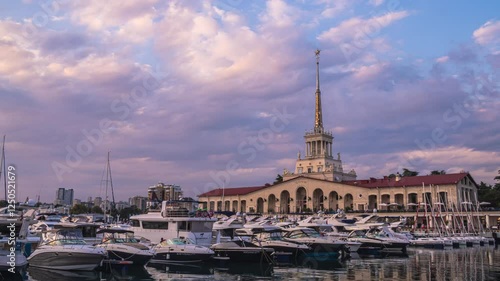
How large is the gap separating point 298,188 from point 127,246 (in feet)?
246

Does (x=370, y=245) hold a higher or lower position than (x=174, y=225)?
lower

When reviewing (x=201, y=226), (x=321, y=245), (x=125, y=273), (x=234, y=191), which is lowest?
(x=125, y=273)

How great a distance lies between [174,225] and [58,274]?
34.5ft

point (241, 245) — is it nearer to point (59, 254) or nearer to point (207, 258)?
point (207, 258)

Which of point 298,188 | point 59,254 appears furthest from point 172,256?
point 298,188

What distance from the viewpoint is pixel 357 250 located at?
45406mm

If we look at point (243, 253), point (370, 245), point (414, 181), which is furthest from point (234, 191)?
point (243, 253)

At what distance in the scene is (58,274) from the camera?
89.1 feet

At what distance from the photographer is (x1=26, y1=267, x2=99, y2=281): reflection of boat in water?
26.0 m

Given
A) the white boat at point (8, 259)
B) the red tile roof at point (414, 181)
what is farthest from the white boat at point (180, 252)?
the red tile roof at point (414, 181)

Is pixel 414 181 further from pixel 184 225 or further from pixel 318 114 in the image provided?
pixel 184 225

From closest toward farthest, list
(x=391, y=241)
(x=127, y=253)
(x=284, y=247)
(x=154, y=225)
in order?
(x=127, y=253) < (x=284, y=247) < (x=154, y=225) < (x=391, y=241)

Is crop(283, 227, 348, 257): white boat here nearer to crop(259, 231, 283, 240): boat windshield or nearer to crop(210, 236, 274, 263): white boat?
crop(259, 231, 283, 240): boat windshield

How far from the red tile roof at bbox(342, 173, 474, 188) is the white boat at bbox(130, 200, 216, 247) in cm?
6024
